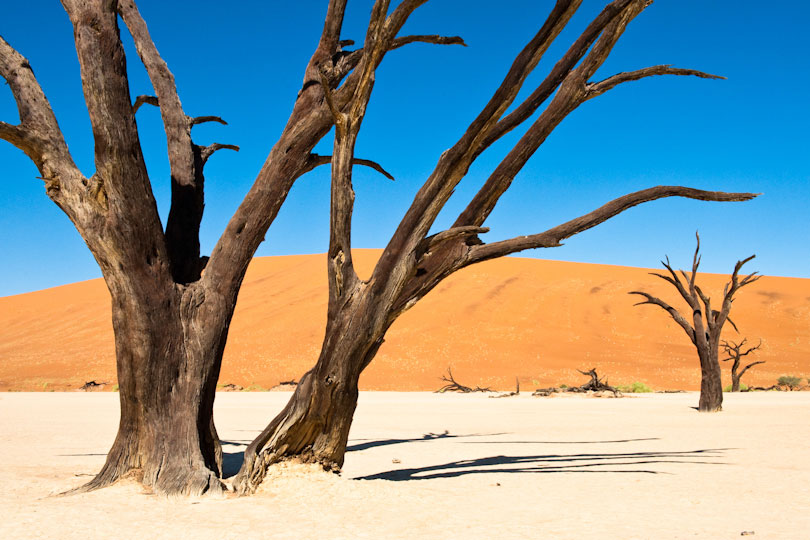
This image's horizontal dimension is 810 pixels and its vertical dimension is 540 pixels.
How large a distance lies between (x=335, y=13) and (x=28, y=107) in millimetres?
2529

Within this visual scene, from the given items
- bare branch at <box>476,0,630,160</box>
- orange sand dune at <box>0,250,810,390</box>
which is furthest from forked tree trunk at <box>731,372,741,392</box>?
bare branch at <box>476,0,630,160</box>

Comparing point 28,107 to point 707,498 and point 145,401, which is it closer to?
point 145,401

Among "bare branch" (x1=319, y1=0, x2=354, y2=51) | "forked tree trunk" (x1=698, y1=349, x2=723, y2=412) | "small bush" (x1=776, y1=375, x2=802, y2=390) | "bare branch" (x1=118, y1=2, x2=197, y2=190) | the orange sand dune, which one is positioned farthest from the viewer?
the orange sand dune

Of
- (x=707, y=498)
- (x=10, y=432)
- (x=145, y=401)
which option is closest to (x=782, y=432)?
(x=707, y=498)

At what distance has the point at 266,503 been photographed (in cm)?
468

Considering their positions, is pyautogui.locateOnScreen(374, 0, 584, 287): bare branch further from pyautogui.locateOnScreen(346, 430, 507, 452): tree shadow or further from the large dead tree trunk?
pyautogui.locateOnScreen(346, 430, 507, 452): tree shadow

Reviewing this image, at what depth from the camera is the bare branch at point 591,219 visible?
5.14 meters

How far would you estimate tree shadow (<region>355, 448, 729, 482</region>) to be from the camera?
626cm

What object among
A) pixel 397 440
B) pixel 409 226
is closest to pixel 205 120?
pixel 409 226

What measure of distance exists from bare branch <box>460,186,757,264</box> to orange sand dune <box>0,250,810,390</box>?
71.5 ft

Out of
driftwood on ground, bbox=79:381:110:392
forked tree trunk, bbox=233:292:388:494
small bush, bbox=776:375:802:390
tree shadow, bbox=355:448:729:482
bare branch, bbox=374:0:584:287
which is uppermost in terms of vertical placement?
bare branch, bbox=374:0:584:287

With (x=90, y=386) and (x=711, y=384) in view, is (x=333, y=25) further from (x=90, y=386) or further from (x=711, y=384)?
(x=90, y=386)

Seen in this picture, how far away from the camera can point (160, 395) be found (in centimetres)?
500

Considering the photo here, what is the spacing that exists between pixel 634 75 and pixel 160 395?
4.50 meters
